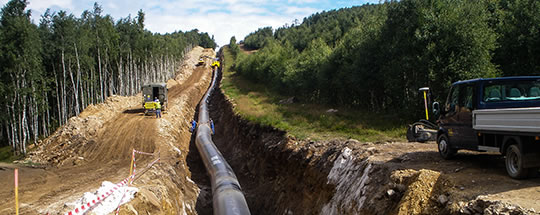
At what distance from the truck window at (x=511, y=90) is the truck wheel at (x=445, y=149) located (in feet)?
7.90

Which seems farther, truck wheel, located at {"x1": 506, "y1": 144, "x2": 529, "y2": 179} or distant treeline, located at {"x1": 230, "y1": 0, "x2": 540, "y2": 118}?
distant treeline, located at {"x1": 230, "y1": 0, "x2": 540, "y2": 118}

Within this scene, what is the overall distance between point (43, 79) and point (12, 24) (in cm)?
979

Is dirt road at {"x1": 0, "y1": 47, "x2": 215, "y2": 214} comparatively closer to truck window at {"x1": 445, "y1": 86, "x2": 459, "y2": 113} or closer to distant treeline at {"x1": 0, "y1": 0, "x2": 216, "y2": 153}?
distant treeline at {"x1": 0, "y1": 0, "x2": 216, "y2": 153}

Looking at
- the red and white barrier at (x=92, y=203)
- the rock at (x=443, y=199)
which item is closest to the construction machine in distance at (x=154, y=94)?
the red and white barrier at (x=92, y=203)

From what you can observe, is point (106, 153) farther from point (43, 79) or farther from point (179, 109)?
point (43, 79)

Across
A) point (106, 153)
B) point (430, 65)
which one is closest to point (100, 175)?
point (106, 153)

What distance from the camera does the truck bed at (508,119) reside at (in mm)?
8492

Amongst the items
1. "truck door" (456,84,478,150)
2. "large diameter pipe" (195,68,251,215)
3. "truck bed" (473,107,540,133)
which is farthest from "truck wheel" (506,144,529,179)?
"large diameter pipe" (195,68,251,215)

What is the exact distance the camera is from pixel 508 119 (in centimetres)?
938

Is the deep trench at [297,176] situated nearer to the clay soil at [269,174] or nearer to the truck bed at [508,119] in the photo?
the clay soil at [269,174]

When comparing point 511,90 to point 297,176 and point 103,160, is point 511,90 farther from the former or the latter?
point 103,160

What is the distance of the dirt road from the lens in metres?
16.3

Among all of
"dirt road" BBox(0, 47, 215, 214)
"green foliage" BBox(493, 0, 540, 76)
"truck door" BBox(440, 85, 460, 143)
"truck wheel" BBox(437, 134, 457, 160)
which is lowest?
"dirt road" BBox(0, 47, 215, 214)

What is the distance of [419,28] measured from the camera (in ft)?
90.2
